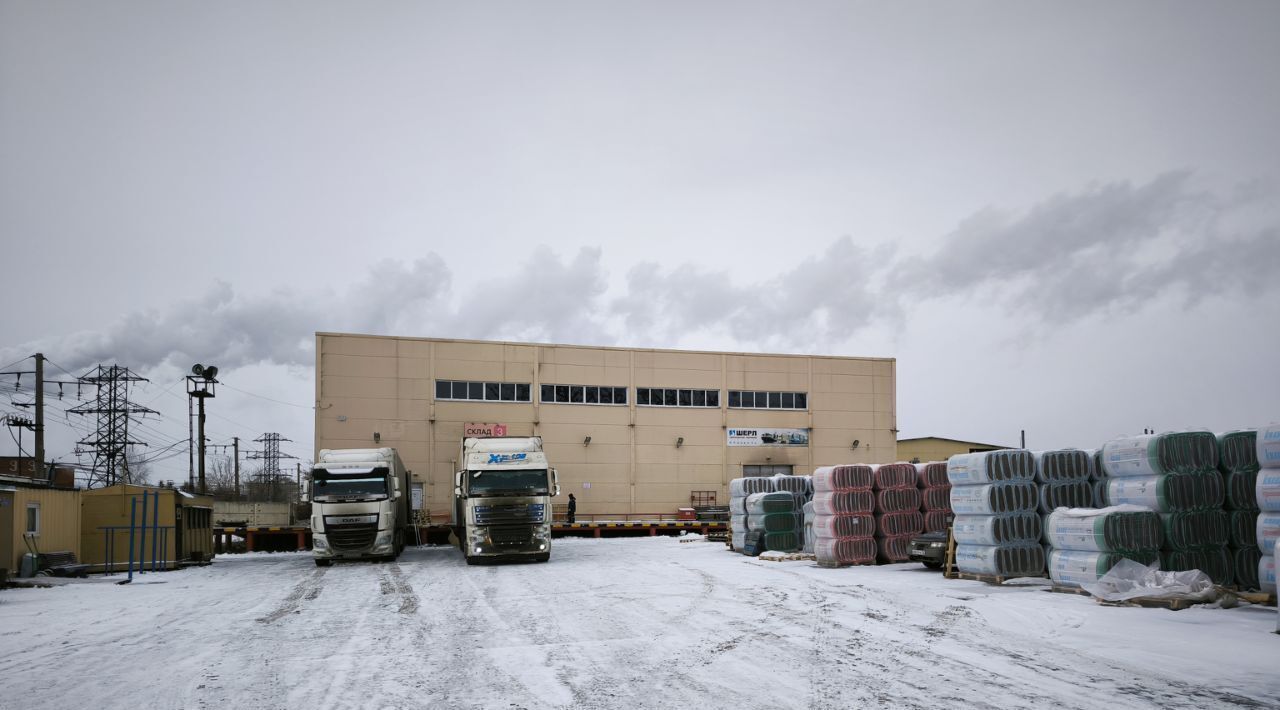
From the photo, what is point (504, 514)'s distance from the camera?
933 inches

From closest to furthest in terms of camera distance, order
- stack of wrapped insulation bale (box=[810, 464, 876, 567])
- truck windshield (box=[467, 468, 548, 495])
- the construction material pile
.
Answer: stack of wrapped insulation bale (box=[810, 464, 876, 567]), truck windshield (box=[467, 468, 548, 495]), the construction material pile

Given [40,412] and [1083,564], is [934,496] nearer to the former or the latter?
[1083,564]

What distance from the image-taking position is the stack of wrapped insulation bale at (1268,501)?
1340 cm

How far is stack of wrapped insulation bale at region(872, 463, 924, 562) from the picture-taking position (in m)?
22.4

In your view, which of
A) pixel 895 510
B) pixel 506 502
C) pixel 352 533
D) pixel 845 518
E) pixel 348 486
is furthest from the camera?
pixel 348 486

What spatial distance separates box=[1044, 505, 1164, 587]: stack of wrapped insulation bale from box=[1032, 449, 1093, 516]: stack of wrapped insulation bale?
2096mm

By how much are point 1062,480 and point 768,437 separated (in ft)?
90.7

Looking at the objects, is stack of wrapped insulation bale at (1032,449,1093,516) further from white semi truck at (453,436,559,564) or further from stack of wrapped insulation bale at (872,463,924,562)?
white semi truck at (453,436,559,564)

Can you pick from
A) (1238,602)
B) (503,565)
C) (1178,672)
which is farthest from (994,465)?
(503,565)

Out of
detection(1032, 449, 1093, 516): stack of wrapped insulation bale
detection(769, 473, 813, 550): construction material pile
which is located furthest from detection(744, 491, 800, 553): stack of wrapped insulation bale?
detection(1032, 449, 1093, 516): stack of wrapped insulation bale

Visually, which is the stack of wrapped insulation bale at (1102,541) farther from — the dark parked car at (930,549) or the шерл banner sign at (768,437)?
the шерл banner sign at (768,437)

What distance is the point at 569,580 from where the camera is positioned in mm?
18969

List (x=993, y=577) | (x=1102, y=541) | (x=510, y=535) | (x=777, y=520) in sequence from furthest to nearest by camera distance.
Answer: (x=777, y=520)
(x=510, y=535)
(x=993, y=577)
(x=1102, y=541)

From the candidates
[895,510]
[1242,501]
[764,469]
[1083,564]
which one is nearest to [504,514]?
[895,510]
